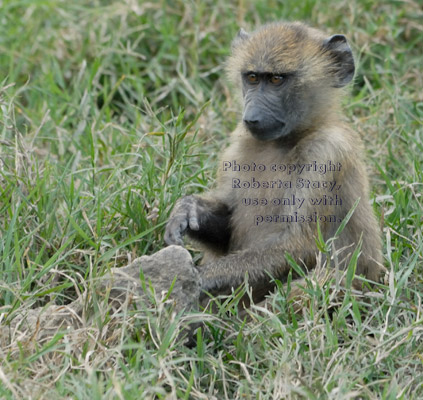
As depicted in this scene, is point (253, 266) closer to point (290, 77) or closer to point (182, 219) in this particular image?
point (182, 219)

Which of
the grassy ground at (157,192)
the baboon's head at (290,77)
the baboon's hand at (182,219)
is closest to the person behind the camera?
the grassy ground at (157,192)

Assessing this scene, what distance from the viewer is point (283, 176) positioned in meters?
4.95

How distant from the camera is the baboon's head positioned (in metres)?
4.98

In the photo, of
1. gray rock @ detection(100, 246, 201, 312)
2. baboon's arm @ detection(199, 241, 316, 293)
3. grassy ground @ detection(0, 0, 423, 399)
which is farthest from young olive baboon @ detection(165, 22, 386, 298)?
gray rock @ detection(100, 246, 201, 312)

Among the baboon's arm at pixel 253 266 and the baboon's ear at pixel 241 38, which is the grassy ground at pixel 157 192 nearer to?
the baboon's arm at pixel 253 266

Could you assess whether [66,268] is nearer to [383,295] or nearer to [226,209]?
[226,209]

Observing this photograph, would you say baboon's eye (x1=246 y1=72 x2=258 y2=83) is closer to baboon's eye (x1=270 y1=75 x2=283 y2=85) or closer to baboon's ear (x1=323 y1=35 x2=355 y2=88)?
baboon's eye (x1=270 y1=75 x2=283 y2=85)

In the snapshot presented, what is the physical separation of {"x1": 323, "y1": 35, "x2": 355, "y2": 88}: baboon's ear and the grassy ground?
0.76m

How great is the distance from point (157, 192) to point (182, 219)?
0.46m

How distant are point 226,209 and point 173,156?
47 centimetres

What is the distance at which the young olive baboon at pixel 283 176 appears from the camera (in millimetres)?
4766

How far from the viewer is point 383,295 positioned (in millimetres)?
4375

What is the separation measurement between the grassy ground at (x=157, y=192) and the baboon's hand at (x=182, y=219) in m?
0.17

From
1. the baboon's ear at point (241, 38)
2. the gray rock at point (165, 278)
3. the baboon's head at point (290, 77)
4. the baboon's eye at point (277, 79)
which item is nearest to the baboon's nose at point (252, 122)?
the baboon's head at point (290, 77)
